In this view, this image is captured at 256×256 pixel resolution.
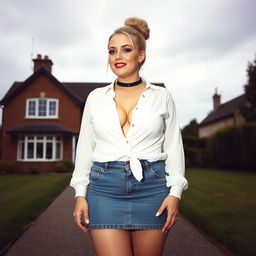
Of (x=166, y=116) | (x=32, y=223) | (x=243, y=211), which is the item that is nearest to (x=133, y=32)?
(x=166, y=116)

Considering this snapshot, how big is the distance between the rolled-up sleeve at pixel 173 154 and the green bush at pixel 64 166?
17.5m

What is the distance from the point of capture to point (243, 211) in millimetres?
6777

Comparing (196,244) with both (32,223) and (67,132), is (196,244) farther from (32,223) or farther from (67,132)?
(67,132)

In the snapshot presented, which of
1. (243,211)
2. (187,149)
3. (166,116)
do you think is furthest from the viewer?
(187,149)

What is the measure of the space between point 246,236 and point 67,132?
16598 millimetres

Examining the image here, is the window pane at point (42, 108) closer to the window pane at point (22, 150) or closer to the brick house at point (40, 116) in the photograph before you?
the brick house at point (40, 116)

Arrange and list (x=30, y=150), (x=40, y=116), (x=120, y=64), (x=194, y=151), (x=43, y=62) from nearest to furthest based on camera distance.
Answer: (x=120, y=64) → (x=30, y=150) → (x=40, y=116) → (x=43, y=62) → (x=194, y=151)

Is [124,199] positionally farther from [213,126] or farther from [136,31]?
[213,126]

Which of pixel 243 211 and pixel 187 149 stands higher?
pixel 187 149

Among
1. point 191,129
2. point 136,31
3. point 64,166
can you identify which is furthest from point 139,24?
point 191,129

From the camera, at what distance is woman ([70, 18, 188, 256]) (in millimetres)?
1928

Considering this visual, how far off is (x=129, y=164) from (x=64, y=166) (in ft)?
57.8

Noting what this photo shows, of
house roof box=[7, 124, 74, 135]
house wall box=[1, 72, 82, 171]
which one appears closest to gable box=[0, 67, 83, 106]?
house wall box=[1, 72, 82, 171]

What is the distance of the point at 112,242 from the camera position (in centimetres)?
186
